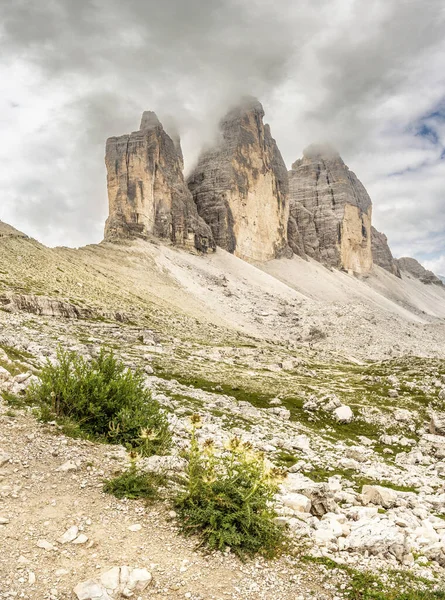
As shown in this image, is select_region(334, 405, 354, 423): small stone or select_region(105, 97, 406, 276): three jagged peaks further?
select_region(105, 97, 406, 276): three jagged peaks

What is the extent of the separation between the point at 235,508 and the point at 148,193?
104 meters

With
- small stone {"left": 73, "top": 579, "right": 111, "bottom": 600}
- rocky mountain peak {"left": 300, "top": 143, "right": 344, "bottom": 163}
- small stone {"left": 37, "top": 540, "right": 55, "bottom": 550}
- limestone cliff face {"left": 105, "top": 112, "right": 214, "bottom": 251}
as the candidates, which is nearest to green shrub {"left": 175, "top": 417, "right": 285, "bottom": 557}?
small stone {"left": 73, "top": 579, "right": 111, "bottom": 600}

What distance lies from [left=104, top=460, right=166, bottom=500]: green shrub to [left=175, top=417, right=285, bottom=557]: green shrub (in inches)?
24.4

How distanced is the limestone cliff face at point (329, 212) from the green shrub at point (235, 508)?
14886 centimetres

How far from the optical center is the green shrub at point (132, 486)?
6.37 m

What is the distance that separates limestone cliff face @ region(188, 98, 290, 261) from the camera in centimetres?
12381

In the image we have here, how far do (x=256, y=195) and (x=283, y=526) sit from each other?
437ft

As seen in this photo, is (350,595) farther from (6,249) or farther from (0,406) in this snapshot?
(6,249)

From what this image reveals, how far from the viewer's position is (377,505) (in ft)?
25.1

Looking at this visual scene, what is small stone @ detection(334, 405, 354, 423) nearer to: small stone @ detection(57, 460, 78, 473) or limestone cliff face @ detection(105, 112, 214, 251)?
small stone @ detection(57, 460, 78, 473)

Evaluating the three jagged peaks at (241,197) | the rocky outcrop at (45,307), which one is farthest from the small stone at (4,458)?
the three jagged peaks at (241,197)

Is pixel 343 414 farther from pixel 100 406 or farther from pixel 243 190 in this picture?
pixel 243 190

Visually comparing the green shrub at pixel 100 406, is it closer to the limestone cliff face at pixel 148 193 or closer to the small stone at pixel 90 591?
the small stone at pixel 90 591

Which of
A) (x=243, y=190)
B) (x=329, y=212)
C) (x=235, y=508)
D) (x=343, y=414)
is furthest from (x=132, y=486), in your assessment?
(x=329, y=212)
